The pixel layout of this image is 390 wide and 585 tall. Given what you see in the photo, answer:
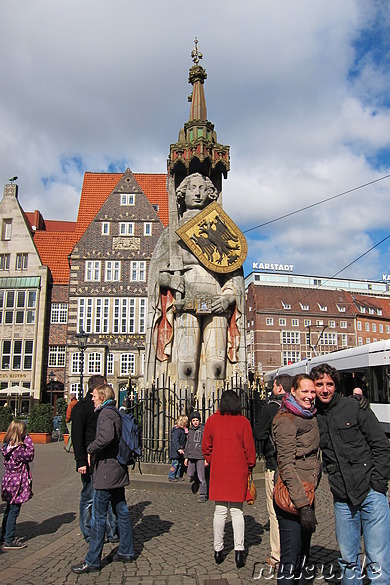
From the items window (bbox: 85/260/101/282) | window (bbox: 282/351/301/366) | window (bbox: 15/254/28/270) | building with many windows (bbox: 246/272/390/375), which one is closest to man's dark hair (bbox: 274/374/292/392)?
window (bbox: 85/260/101/282)

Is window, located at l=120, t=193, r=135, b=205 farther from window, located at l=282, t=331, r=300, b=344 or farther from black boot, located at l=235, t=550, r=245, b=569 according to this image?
window, located at l=282, t=331, r=300, b=344

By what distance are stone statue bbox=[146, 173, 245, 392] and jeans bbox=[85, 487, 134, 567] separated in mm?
4358

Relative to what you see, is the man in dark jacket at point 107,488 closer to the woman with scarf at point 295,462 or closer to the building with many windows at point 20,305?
the woman with scarf at point 295,462

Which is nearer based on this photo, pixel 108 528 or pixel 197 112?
pixel 108 528

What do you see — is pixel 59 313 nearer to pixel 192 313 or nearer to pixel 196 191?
pixel 196 191

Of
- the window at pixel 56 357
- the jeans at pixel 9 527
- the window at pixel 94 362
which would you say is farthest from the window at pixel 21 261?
the jeans at pixel 9 527

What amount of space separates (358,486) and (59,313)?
35015mm

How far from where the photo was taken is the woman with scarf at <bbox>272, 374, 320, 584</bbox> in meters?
3.21

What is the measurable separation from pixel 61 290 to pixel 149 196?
10.0 metres

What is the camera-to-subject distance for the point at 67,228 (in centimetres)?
4688

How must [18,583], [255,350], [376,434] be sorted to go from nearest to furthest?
[376,434] < [18,583] < [255,350]

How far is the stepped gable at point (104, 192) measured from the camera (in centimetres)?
3678

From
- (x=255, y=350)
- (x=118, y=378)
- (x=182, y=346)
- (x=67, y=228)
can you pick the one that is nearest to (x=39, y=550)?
(x=182, y=346)

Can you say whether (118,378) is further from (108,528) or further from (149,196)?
(108,528)
